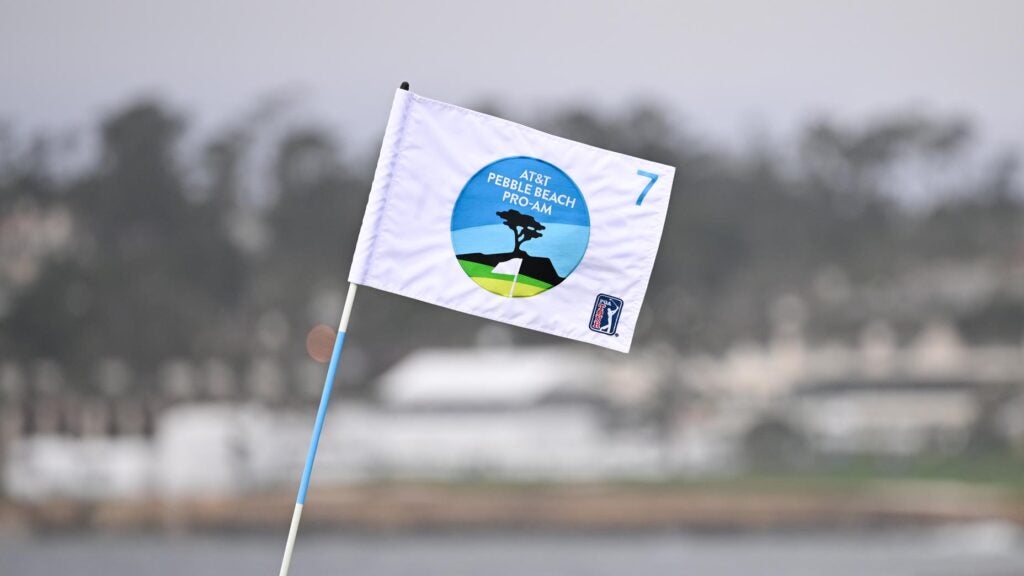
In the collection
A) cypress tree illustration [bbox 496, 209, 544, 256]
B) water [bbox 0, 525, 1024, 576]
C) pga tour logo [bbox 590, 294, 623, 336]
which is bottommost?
water [bbox 0, 525, 1024, 576]

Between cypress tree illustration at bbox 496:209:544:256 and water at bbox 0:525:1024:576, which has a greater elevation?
cypress tree illustration at bbox 496:209:544:256

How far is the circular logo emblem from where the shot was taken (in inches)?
368

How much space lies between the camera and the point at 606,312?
9.48 m

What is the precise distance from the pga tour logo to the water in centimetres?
3219

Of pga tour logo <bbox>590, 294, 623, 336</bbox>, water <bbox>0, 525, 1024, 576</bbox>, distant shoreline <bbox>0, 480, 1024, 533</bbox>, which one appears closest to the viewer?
pga tour logo <bbox>590, 294, 623, 336</bbox>

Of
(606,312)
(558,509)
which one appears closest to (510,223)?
(606,312)

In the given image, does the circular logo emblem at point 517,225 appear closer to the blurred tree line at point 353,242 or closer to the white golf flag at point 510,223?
the white golf flag at point 510,223

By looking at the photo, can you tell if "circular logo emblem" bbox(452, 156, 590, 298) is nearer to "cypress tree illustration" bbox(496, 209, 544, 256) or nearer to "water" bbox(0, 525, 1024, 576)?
"cypress tree illustration" bbox(496, 209, 544, 256)

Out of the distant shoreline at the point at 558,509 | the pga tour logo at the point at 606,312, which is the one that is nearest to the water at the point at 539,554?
the distant shoreline at the point at 558,509

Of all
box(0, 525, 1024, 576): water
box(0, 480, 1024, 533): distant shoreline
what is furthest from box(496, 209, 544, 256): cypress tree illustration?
box(0, 480, 1024, 533): distant shoreline

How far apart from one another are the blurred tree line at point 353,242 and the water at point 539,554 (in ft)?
44.9

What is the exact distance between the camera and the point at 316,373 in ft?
274

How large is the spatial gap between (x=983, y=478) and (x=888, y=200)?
65.2 ft

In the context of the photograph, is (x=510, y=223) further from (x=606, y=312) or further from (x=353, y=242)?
(x=353, y=242)
